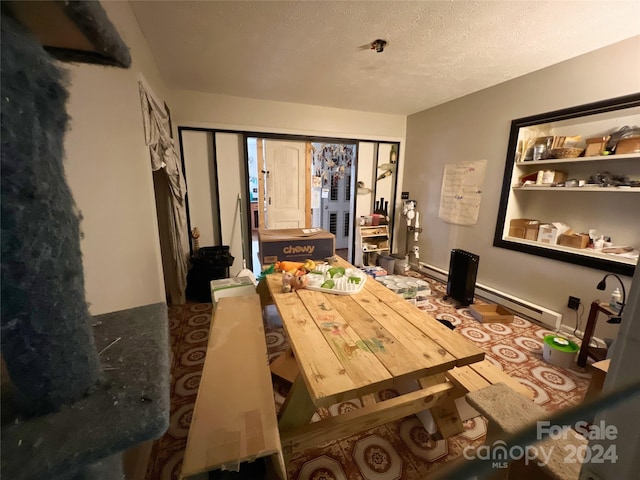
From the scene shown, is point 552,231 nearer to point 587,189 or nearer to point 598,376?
point 587,189

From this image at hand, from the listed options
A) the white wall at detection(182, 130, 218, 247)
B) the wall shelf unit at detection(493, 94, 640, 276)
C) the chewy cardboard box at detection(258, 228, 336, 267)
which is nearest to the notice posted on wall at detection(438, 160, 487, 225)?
the wall shelf unit at detection(493, 94, 640, 276)

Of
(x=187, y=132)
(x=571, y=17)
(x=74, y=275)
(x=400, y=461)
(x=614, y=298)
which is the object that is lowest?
(x=400, y=461)

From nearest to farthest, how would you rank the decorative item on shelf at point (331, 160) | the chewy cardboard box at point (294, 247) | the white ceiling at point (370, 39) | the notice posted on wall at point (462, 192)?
the white ceiling at point (370, 39)
the chewy cardboard box at point (294, 247)
the notice posted on wall at point (462, 192)
the decorative item on shelf at point (331, 160)

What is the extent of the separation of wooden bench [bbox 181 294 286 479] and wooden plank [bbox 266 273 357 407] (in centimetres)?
20

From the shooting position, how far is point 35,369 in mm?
329

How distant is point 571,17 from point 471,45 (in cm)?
57

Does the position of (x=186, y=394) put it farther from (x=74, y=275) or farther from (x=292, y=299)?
(x=74, y=275)

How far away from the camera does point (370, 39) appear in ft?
6.44

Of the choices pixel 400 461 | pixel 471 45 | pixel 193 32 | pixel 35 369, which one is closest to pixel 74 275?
pixel 35 369

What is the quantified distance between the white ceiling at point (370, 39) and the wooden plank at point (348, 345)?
1855 millimetres

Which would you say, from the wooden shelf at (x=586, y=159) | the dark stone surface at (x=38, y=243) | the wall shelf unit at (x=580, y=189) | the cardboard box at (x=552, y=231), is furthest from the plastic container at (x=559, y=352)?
the dark stone surface at (x=38, y=243)

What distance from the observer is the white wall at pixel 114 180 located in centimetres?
93

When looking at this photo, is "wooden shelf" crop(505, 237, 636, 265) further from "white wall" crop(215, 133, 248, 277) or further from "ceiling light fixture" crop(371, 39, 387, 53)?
"white wall" crop(215, 133, 248, 277)

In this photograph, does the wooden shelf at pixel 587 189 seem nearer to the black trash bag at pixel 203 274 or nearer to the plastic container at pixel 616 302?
the plastic container at pixel 616 302
